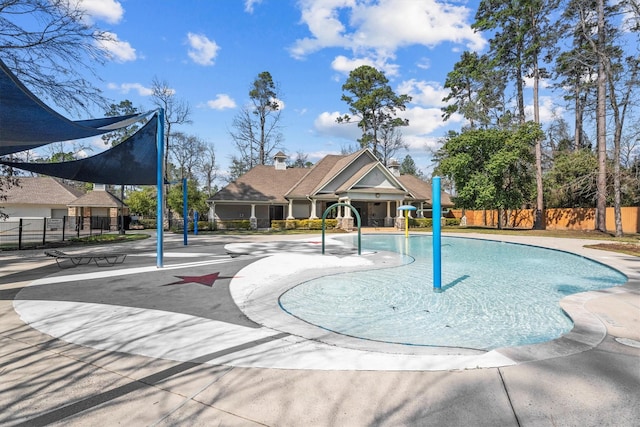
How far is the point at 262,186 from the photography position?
3145 centimetres

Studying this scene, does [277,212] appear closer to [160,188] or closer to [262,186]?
[262,186]

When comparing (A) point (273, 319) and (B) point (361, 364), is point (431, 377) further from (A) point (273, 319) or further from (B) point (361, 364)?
(A) point (273, 319)

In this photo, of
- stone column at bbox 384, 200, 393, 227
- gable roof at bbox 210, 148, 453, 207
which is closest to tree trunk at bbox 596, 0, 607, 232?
gable roof at bbox 210, 148, 453, 207

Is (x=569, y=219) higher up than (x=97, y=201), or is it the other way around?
(x=97, y=201)

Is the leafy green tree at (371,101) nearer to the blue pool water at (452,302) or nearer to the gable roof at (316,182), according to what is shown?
the gable roof at (316,182)

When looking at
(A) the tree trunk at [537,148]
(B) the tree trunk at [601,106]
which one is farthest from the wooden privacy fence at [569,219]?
(B) the tree trunk at [601,106]

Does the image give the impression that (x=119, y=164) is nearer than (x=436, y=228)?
No

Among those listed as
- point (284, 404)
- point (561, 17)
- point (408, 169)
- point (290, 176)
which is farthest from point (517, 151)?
point (408, 169)

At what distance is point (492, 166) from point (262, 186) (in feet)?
65.8

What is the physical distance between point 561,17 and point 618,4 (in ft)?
12.3

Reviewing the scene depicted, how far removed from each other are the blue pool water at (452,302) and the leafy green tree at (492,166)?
676 inches

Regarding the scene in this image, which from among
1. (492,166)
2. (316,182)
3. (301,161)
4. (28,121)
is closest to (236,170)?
(301,161)

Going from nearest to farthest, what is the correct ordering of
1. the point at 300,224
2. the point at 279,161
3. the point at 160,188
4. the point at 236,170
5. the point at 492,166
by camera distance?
the point at 160,188
the point at 492,166
the point at 300,224
the point at 279,161
the point at 236,170

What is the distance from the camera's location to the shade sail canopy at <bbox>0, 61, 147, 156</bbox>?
201 inches
